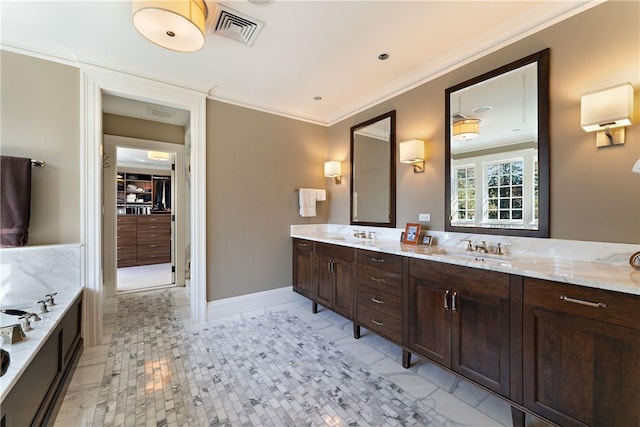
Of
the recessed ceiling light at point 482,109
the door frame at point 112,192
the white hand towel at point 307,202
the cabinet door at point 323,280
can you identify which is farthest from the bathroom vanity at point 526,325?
the door frame at point 112,192

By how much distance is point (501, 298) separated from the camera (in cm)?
151

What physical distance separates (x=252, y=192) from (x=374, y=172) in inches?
60.6

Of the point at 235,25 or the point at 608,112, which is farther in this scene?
the point at 235,25

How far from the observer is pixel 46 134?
2.23 m

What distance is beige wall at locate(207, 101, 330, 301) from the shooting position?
3037mm

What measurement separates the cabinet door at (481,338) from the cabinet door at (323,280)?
1351 millimetres

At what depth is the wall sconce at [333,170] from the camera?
11.9 feet

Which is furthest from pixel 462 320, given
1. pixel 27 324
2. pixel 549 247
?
pixel 27 324

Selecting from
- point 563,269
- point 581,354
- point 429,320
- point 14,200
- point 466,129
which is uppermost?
point 466,129

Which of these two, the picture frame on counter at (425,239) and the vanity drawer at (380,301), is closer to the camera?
the vanity drawer at (380,301)

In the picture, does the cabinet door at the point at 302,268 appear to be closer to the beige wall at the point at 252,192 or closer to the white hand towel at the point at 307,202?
the beige wall at the point at 252,192

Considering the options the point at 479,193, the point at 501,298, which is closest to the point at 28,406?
the point at 501,298

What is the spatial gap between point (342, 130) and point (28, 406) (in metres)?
3.65

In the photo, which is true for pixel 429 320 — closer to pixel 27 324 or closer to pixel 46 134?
pixel 27 324
